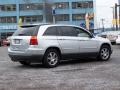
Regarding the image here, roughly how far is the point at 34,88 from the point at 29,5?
98.9 metres

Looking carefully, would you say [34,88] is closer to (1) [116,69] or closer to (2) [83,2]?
(1) [116,69]

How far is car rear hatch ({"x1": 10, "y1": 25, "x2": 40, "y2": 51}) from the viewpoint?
14.1 meters

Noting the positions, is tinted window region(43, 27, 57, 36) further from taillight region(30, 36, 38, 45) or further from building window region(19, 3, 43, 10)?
building window region(19, 3, 43, 10)

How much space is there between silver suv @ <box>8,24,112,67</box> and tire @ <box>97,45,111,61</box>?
9.1 inches

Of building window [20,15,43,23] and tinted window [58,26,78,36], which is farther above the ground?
building window [20,15,43,23]

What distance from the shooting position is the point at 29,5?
108 m

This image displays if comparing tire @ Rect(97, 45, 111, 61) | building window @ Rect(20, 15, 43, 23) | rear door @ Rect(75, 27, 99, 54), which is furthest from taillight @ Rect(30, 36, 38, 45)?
building window @ Rect(20, 15, 43, 23)

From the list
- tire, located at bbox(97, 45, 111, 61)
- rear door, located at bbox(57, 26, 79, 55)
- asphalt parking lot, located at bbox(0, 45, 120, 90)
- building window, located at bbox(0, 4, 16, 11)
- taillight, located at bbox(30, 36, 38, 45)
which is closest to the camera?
asphalt parking lot, located at bbox(0, 45, 120, 90)

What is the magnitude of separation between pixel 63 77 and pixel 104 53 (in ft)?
16.0

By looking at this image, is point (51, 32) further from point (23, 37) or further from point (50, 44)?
point (23, 37)

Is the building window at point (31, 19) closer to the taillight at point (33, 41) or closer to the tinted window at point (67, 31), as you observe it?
the tinted window at point (67, 31)

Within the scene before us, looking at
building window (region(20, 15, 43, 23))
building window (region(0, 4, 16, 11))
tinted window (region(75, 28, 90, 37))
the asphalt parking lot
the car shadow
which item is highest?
building window (region(0, 4, 16, 11))

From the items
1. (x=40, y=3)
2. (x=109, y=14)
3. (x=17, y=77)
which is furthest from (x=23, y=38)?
(x=109, y=14)

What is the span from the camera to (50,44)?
560 inches
